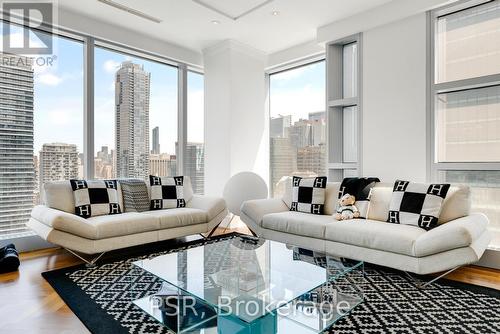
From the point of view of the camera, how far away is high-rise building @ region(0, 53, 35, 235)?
137 inches

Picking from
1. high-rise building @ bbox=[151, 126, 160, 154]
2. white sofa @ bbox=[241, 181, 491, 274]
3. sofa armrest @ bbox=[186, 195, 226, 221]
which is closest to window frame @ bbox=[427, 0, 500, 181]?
white sofa @ bbox=[241, 181, 491, 274]

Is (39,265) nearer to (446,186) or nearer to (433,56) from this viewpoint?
(446,186)

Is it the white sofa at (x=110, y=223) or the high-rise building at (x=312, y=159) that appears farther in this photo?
the high-rise building at (x=312, y=159)

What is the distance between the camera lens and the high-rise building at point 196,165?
526 centimetres

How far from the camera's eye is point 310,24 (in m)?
4.21

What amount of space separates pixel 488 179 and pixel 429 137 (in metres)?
0.67

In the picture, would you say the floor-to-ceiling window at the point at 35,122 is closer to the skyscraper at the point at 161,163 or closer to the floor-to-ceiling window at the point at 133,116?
the floor-to-ceiling window at the point at 133,116

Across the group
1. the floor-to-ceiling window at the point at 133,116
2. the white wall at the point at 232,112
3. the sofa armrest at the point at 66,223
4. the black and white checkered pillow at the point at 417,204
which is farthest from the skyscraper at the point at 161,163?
the black and white checkered pillow at the point at 417,204

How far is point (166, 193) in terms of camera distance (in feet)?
13.1

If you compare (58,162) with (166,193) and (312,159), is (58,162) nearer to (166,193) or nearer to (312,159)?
(166,193)

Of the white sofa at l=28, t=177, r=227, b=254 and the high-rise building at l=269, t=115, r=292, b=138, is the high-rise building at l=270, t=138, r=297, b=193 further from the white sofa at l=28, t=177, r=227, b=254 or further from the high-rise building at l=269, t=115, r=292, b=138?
the white sofa at l=28, t=177, r=227, b=254

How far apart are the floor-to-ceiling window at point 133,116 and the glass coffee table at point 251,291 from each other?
96.8 inches

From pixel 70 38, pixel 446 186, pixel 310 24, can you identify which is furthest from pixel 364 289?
pixel 70 38

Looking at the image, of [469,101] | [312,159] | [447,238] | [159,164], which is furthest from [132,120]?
[469,101]
